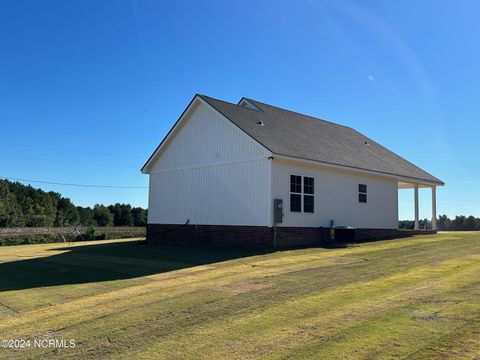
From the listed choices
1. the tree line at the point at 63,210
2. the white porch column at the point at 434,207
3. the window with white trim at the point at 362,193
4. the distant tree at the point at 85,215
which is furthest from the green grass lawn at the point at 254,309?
the distant tree at the point at 85,215

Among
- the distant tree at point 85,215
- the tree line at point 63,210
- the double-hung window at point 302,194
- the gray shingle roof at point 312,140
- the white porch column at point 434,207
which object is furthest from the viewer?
the distant tree at point 85,215

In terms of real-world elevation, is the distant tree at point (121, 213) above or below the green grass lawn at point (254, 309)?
above

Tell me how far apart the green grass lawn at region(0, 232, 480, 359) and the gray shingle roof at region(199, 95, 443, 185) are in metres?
6.94

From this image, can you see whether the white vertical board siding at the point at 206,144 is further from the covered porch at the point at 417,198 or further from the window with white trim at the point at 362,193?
the covered porch at the point at 417,198

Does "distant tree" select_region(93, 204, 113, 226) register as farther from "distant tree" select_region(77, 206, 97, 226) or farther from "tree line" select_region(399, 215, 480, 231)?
"tree line" select_region(399, 215, 480, 231)

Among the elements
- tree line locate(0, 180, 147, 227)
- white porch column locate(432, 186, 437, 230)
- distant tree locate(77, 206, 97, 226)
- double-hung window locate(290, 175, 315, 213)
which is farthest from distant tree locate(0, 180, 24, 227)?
double-hung window locate(290, 175, 315, 213)

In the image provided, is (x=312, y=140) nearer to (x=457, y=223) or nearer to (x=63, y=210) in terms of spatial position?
(x=457, y=223)

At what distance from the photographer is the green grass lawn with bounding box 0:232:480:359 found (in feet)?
19.5

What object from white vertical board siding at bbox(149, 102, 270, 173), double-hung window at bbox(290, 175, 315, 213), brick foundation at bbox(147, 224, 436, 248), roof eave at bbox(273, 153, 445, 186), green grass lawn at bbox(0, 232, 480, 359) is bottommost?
green grass lawn at bbox(0, 232, 480, 359)

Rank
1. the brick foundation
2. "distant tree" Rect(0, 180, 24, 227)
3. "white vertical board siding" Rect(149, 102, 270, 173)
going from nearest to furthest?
the brick foundation
"white vertical board siding" Rect(149, 102, 270, 173)
"distant tree" Rect(0, 180, 24, 227)

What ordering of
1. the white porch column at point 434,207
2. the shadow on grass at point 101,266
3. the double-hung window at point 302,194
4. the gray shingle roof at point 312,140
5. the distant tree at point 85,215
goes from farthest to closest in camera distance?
the distant tree at point 85,215 < the white porch column at point 434,207 < the gray shingle roof at point 312,140 < the double-hung window at point 302,194 < the shadow on grass at point 101,266

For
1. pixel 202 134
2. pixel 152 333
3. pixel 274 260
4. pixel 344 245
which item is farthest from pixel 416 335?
pixel 202 134

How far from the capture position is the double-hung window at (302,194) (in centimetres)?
1909

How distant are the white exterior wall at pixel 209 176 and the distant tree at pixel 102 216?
63.9m
